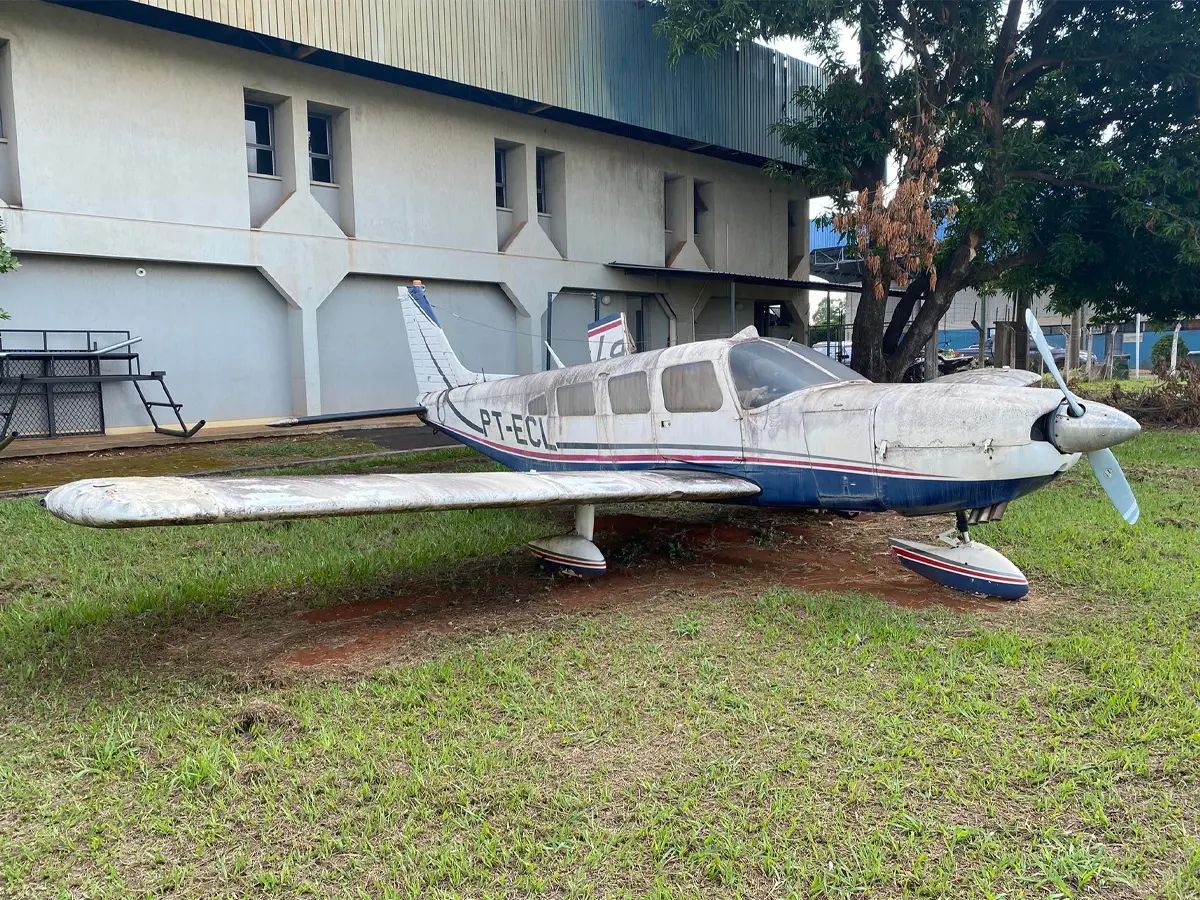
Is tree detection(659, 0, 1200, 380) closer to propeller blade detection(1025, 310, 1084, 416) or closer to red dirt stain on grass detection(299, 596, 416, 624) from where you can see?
propeller blade detection(1025, 310, 1084, 416)

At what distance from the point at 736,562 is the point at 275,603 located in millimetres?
3993

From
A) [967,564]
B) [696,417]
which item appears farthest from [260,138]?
[967,564]

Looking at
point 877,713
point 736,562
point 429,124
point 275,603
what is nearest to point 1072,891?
point 877,713

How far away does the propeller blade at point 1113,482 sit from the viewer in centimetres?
539

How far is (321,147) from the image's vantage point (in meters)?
18.3

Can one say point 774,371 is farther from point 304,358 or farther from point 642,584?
point 304,358

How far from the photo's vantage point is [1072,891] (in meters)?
2.67

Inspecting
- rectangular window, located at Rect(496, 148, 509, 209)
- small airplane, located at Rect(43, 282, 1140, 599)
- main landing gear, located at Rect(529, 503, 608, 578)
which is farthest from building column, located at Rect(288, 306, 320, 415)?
main landing gear, located at Rect(529, 503, 608, 578)

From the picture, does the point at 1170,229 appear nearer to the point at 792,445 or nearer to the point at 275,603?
the point at 792,445

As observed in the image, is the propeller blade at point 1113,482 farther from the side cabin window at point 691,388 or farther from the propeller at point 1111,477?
the side cabin window at point 691,388

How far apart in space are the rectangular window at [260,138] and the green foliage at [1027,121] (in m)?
9.36

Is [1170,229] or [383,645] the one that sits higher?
[1170,229]

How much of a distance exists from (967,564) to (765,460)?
5.68ft

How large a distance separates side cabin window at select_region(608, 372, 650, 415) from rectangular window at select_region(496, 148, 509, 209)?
49.5 feet
